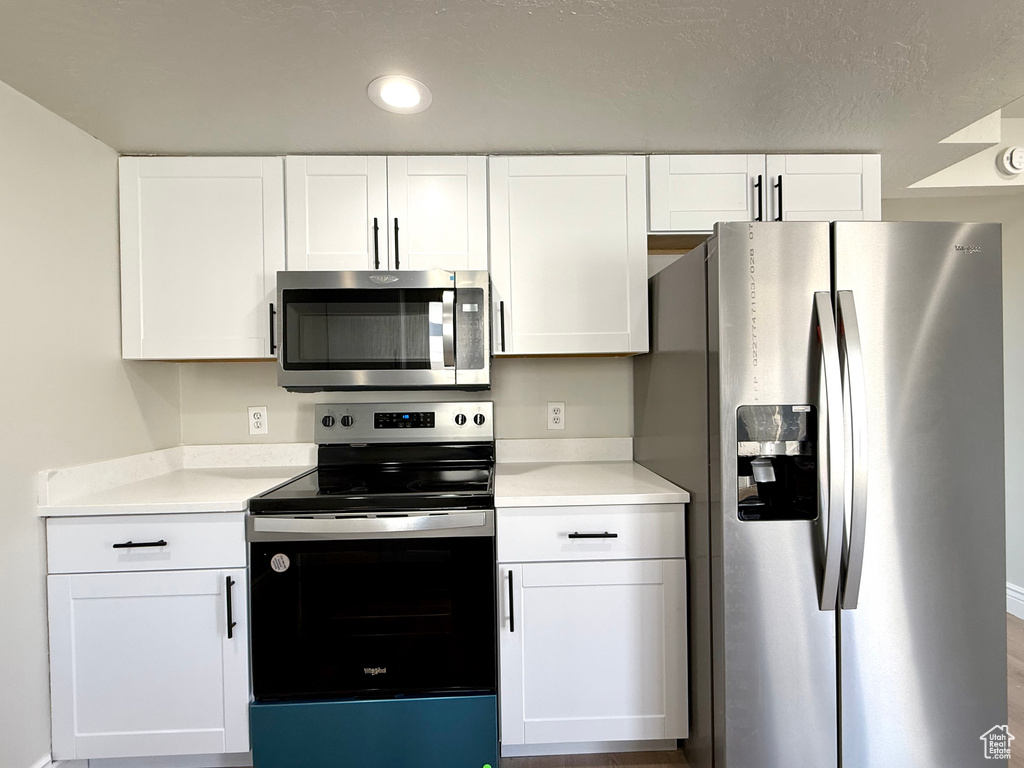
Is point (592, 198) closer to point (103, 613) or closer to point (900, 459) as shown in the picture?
point (900, 459)

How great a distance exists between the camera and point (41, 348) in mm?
1615

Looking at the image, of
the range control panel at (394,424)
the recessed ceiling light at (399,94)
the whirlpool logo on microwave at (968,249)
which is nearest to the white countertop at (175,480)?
the range control panel at (394,424)

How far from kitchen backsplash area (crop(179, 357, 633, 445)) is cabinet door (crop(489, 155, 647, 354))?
1.08 feet

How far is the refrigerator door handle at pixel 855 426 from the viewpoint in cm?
136

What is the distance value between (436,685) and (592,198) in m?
1.73

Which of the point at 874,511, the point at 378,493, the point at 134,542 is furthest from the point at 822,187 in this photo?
the point at 134,542

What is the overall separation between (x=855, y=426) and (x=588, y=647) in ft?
3.25

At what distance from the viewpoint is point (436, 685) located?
1.64 meters

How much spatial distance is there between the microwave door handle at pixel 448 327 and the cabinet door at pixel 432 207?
0.19m

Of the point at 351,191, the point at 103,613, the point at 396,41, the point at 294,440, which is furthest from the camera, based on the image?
the point at 294,440

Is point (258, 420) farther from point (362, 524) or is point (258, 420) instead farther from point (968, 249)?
point (968, 249)

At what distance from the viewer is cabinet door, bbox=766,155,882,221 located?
2.01 m

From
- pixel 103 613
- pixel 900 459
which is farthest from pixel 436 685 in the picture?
pixel 900 459

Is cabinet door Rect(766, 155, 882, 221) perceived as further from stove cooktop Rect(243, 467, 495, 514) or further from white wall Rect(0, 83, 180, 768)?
white wall Rect(0, 83, 180, 768)
